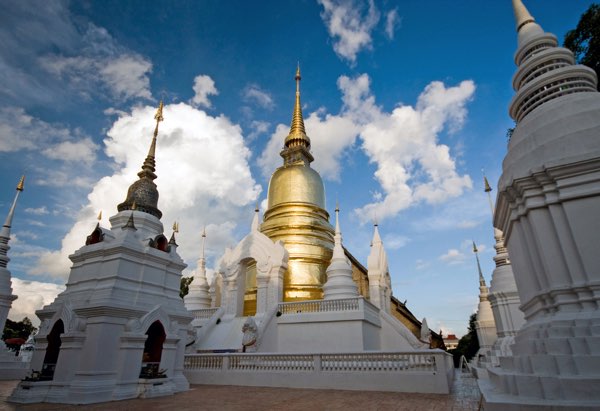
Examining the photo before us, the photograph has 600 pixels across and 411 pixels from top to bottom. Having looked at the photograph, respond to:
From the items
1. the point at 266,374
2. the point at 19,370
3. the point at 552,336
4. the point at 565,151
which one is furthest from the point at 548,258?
the point at 19,370

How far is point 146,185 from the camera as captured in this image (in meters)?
11.8

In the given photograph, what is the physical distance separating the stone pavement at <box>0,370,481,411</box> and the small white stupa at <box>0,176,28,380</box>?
283 inches

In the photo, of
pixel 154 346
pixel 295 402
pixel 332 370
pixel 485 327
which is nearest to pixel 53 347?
pixel 154 346

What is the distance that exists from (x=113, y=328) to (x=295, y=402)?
176 inches

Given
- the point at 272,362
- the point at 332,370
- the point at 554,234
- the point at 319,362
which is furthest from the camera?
the point at 272,362

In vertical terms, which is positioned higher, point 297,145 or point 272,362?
point 297,145

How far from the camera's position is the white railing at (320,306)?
1320 centimetres

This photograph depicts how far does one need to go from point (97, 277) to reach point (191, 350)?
6.35 metres

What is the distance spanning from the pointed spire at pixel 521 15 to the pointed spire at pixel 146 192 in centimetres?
1125

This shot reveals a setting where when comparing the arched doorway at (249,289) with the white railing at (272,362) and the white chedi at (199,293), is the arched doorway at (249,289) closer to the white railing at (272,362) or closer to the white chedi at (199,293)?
the white chedi at (199,293)

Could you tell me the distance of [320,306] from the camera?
13750 millimetres

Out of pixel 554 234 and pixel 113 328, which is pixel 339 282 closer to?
pixel 113 328

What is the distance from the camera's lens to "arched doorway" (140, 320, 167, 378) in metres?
8.62

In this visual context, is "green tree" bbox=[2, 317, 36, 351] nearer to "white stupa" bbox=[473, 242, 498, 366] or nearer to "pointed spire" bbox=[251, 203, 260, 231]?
"pointed spire" bbox=[251, 203, 260, 231]
